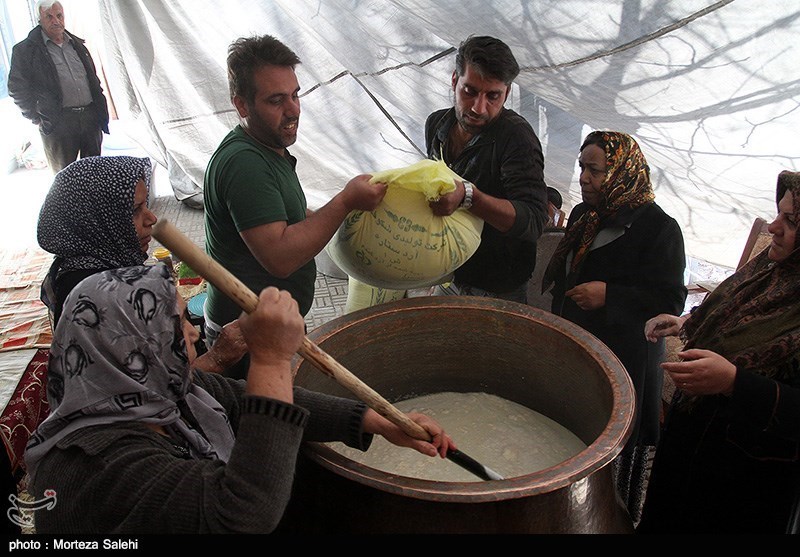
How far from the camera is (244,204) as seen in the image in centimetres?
151

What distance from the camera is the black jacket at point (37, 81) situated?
173 inches

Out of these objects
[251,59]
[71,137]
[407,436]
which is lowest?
[71,137]

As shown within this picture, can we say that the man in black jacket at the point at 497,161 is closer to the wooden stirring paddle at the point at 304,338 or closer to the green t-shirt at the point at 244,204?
the green t-shirt at the point at 244,204

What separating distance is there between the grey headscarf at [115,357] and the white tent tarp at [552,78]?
1.91m

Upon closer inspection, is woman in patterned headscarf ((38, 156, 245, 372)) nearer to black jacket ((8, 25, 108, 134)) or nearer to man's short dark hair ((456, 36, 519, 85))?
man's short dark hair ((456, 36, 519, 85))

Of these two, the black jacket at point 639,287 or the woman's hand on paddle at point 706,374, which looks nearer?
the woman's hand on paddle at point 706,374

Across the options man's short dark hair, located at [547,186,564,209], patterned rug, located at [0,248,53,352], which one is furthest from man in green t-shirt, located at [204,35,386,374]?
man's short dark hair, located at [547,186,564,209]

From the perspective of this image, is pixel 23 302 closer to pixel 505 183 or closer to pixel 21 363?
pixel 21 363

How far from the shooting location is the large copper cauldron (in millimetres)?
1010

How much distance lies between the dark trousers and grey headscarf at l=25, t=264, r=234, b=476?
4491 mm

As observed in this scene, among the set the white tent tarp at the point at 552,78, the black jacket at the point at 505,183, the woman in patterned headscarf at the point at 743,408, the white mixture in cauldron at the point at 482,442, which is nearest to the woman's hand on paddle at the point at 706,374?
the woman in patterned headscarf at the point at 743,408

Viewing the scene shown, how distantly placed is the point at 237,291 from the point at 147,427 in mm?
318

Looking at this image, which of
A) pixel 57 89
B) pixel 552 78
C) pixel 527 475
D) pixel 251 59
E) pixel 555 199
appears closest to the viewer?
pixel 527 475

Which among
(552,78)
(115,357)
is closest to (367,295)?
(552,78)
